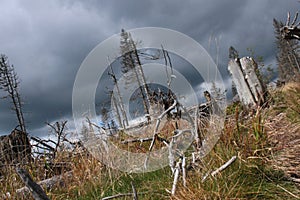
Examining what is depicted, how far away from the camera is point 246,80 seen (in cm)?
656

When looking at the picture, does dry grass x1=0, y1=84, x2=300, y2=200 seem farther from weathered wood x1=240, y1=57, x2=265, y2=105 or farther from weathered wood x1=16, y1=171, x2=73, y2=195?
weathered wood x1=240, y1=57, x2=265, y2=105

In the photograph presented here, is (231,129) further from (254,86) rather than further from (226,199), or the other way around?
(254,86)

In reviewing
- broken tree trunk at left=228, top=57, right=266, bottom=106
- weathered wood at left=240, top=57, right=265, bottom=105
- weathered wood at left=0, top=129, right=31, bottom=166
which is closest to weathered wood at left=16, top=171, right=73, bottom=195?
weathered wood at left=0, top=129, right=31, bottom=166

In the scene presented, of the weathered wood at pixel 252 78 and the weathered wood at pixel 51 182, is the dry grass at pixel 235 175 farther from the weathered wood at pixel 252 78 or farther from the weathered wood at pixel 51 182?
the weathered wood at pixel 252 78

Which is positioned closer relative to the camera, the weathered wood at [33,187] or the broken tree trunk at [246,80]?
the weathered wood at [33,187]

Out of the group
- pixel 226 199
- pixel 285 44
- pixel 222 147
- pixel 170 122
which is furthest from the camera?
pixel 285 44

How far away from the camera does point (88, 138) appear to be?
4.75 meters

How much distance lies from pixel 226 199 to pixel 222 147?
0.86 metres

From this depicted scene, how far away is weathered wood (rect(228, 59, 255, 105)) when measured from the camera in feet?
21.1

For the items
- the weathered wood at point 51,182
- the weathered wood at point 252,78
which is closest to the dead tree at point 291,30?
the weathered wood at point 252,78

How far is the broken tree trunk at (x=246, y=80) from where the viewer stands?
6.34 m

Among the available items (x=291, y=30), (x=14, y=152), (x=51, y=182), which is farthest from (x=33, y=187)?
(x=291, y=30)

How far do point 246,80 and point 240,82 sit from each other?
0.16 m

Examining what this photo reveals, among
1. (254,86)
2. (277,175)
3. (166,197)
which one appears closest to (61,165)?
(166,197)
